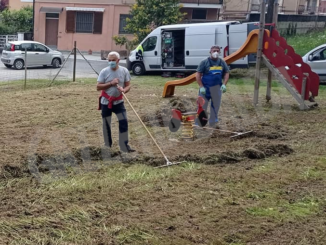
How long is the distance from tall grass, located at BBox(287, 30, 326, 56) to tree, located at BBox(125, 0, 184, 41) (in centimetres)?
678

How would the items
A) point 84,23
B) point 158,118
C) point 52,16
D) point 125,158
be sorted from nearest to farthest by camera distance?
point 125,158
point 158,118
point 84,23
point 52,16

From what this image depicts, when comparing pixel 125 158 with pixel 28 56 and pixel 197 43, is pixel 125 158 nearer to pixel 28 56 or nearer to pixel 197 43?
pixel 197 43

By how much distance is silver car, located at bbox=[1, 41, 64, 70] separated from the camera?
24.4 metres

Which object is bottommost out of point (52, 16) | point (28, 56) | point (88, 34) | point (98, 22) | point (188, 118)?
point (188, 118)

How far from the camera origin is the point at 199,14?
121 feet

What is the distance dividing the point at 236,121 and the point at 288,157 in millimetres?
3171

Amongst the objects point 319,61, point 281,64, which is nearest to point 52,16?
point 319,61

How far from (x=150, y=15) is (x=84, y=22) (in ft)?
32.2

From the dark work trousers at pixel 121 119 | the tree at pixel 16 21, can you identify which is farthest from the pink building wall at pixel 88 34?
the dark work trousers at pixel 121 119

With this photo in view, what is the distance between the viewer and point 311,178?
6.53 metres

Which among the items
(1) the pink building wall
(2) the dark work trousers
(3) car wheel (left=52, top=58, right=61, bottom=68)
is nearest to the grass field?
(2) the dark work trousers

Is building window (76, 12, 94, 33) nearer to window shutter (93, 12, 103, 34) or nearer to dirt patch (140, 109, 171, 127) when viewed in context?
window shutter (93, 12, 103, 34)

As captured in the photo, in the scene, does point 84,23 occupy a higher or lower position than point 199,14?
lower

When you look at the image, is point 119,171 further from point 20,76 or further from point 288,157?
point 20,76
